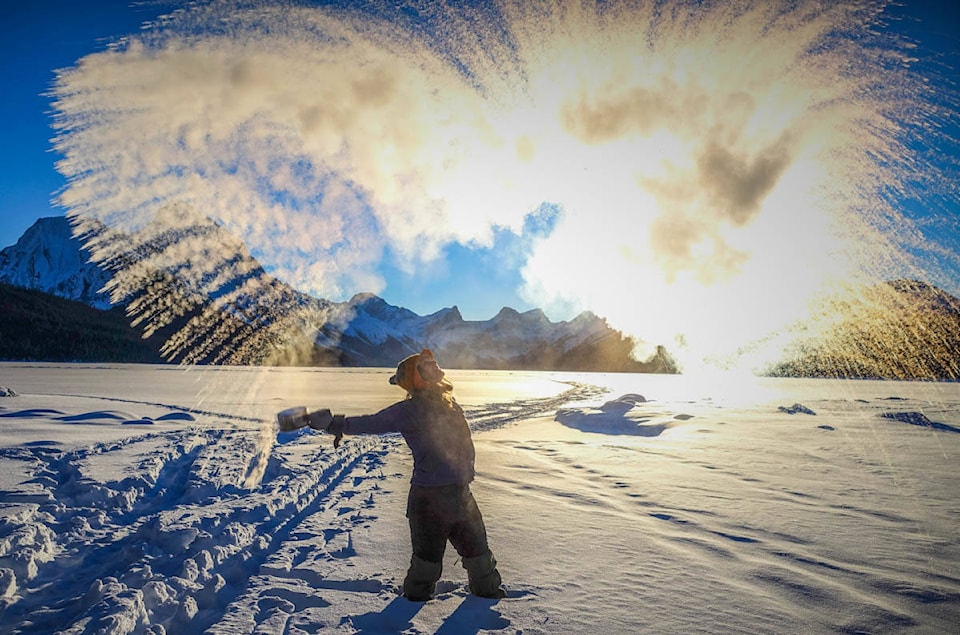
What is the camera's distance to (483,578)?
3.83 m

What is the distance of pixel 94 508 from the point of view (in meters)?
5.72

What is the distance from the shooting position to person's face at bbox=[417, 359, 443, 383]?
406 cm

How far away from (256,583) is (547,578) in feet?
8.24

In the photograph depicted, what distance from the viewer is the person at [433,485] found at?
3.82 metres

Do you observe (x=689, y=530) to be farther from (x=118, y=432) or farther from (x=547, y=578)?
(x=118, y=432)

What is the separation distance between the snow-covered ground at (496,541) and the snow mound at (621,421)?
4.34m

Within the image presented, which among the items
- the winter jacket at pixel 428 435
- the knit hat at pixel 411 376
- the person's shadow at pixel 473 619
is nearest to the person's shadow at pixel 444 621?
the person's shadow at pixel 473 619

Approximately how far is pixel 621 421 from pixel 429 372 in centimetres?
1388

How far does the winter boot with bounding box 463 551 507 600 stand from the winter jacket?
651 millimetres

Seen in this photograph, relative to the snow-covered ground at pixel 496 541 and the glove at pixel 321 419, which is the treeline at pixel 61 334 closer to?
the snow-covered ground at pixel 496 541

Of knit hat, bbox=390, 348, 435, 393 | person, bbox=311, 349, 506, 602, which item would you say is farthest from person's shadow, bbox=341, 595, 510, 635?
knit hat, bbox=390, 348, 435, 393

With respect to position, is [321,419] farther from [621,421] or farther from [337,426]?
[621,421]

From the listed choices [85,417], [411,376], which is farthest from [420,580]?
[85,417]

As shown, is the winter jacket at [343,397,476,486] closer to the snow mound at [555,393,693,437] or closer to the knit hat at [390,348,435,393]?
the knit hat at [390,348,435,393]
